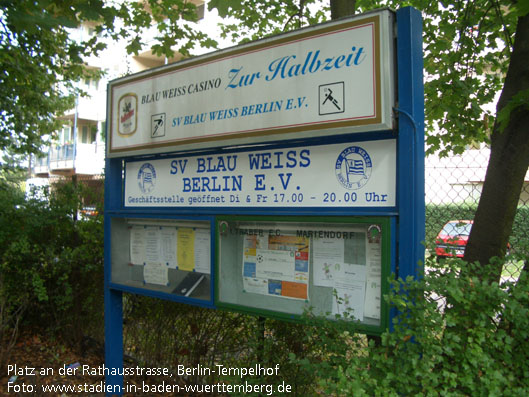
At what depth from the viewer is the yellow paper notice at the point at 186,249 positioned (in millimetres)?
3127

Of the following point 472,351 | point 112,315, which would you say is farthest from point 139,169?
point 472,351

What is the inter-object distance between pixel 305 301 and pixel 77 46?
15.8 ft

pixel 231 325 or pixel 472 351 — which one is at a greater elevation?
pixel 472 351

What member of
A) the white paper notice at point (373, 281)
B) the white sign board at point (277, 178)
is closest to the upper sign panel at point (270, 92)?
the white sign board at point (277, 178)

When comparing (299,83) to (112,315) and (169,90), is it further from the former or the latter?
(112,315)

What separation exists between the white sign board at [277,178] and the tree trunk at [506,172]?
903 millimetres

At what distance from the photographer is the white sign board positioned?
2.29 metres

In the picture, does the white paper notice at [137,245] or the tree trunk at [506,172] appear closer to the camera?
the tree trunk at [506,172]

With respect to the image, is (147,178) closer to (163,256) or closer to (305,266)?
(163,256)

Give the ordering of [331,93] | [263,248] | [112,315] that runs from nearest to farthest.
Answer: [331,93], [263,248], [112,315]

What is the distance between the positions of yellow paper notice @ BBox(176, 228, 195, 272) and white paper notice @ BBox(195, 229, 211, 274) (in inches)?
1.6

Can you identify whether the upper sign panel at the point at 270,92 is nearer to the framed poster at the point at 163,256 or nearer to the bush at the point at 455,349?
the framed poster at the point at 163,256

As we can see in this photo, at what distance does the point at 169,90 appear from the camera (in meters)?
3.17

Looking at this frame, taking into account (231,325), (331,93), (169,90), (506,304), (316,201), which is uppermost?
(169,90)
